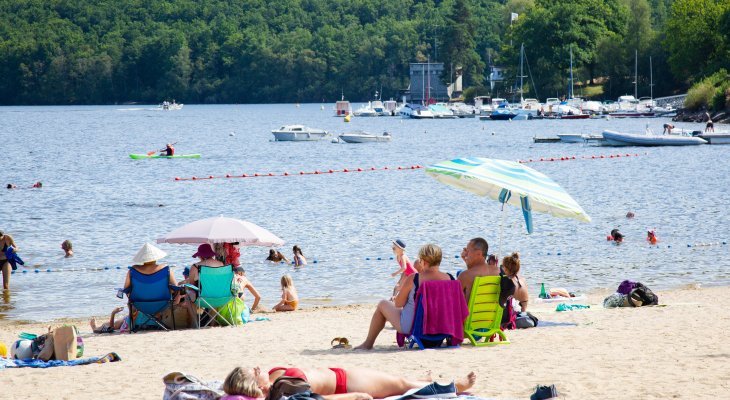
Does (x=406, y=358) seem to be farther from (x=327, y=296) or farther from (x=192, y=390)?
(x=327, y=296)

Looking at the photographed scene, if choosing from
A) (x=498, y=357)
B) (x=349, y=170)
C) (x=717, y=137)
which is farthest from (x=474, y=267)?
(x=717, y=137)

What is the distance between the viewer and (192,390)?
26.6ft

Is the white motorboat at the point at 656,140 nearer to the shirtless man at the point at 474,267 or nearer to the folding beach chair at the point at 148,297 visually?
the folding beach chair at the point at 148,297

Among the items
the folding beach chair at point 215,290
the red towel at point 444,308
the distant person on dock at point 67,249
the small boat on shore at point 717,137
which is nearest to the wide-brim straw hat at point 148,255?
the folding beach chair at point 215,290

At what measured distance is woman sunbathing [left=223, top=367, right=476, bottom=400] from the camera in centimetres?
769

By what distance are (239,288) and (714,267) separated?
11019 millimetres

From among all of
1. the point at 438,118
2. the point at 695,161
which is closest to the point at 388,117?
the point at 438,118

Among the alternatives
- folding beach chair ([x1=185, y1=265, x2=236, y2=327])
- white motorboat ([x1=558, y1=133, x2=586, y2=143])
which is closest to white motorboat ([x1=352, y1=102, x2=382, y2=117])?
white motorboat ([x1=558, y1=133, x2=586, y2=143])

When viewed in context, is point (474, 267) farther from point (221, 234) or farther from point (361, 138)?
point (361, 138)

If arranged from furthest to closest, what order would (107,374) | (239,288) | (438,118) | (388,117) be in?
(388,117), (438,118), (239,288), (107,374)

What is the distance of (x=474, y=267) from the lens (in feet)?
37.5

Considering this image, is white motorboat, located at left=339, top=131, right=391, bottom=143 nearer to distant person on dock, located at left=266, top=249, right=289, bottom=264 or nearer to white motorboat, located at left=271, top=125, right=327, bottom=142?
white motorboat, located at left=271, top=125, right=327, bottom=142

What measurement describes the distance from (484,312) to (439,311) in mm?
614

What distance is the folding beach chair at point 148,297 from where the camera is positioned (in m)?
13.0
